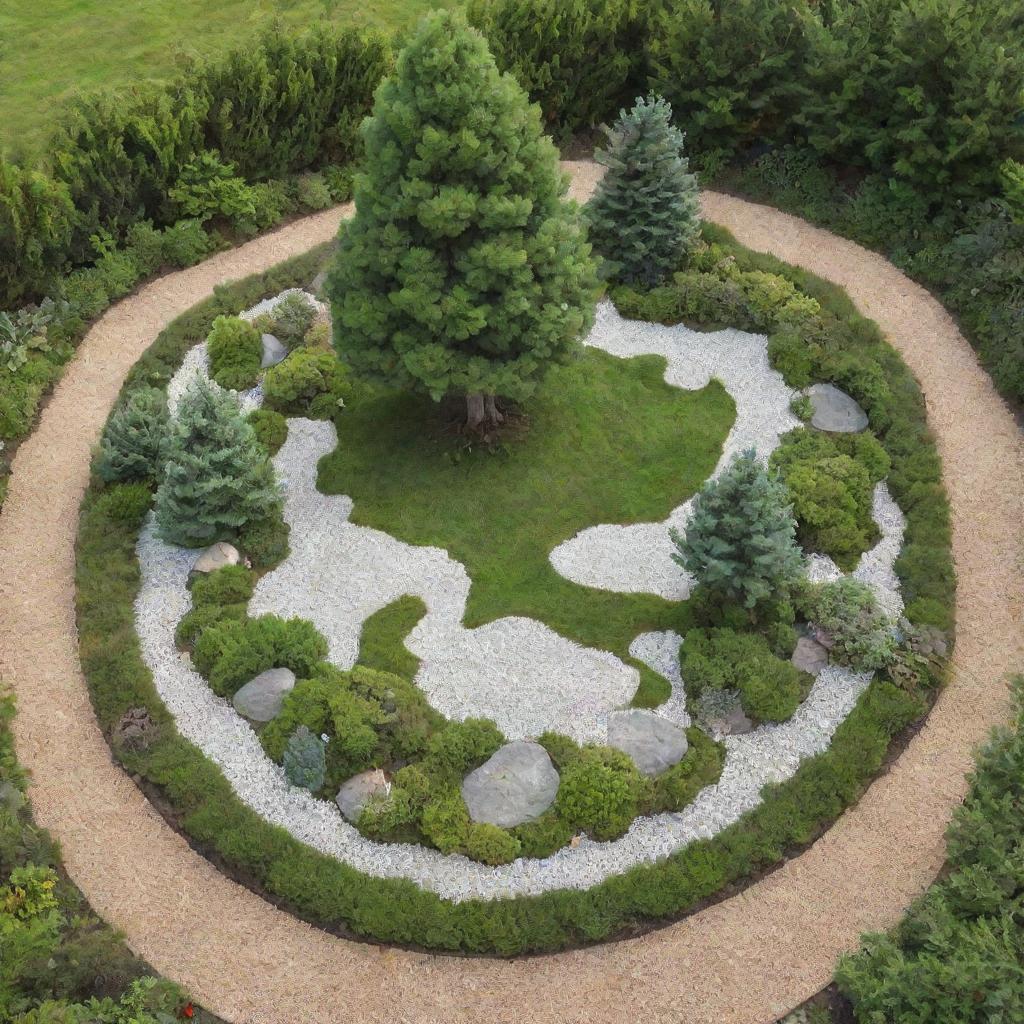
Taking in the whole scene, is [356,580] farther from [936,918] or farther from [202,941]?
[936,918]

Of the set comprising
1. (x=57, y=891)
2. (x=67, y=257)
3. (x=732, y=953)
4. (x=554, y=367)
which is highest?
(x=554, y=367)

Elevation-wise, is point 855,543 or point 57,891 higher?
point 855,543

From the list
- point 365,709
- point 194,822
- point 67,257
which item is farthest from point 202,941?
point 67,257

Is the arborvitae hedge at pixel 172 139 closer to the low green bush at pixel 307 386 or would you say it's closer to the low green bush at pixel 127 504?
the low green bush at pixel 307 386

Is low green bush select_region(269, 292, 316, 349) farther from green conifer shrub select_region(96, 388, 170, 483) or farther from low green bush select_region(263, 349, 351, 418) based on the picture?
green conifer shrub select_region(96, 388, 170, 483)

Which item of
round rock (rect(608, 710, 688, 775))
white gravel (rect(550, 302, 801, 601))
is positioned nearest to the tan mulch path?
round rock (rect(608, 710, 688, 775))

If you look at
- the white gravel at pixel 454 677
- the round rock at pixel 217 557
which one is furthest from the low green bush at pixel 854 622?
the round rock at pixel 217 557
